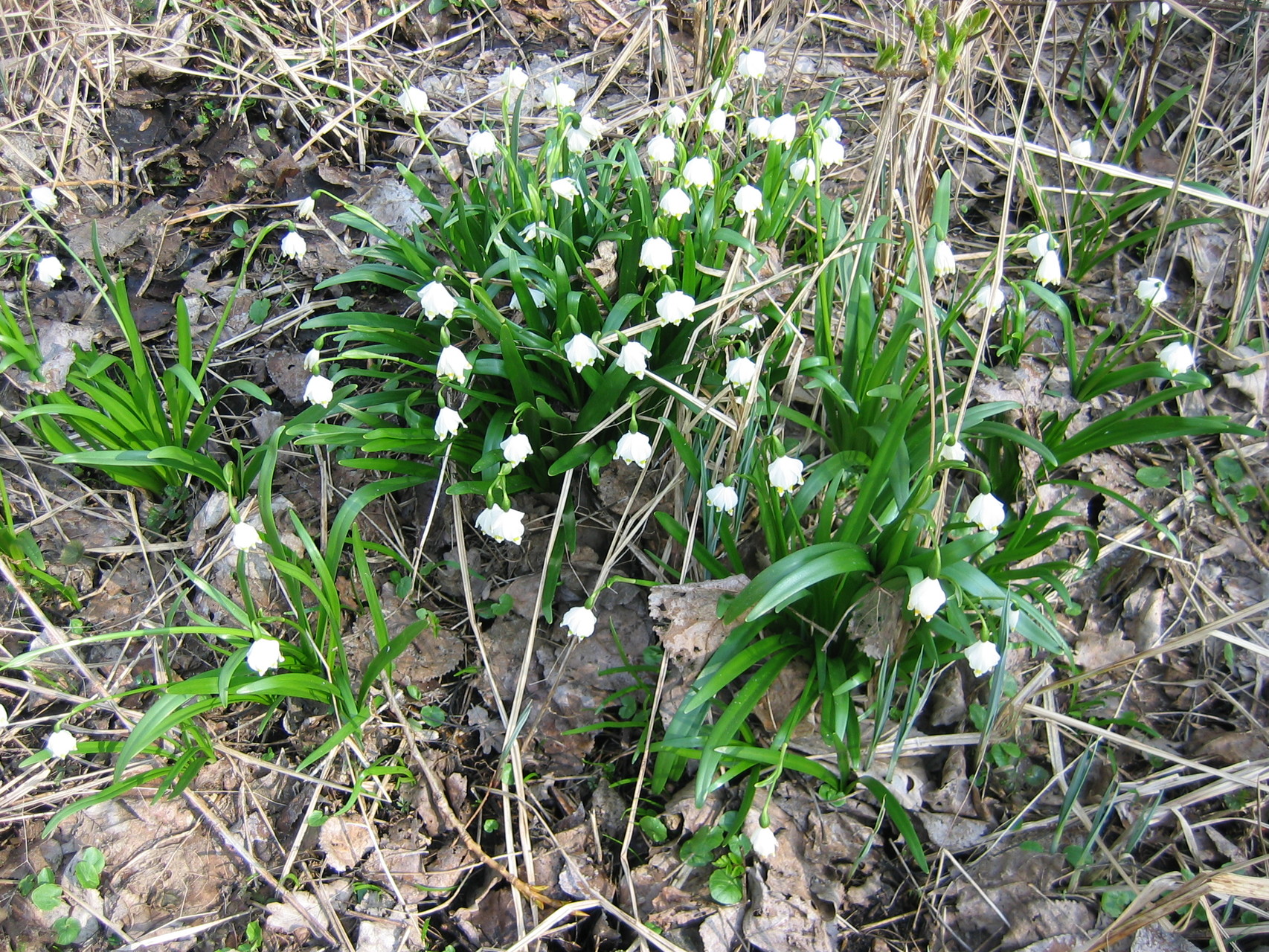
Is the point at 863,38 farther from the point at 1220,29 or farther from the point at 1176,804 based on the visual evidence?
the point at 1176,804

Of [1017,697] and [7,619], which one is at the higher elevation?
[7,619]

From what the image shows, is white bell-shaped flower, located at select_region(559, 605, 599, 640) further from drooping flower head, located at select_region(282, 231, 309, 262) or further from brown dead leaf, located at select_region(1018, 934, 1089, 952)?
drooping flower head, located at select_region(282, 231, 309, 262)

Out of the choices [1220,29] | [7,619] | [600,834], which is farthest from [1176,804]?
[7,619]

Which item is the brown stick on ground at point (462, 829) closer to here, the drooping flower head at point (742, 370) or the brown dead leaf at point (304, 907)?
the brown dead leaf at point (304, 907)

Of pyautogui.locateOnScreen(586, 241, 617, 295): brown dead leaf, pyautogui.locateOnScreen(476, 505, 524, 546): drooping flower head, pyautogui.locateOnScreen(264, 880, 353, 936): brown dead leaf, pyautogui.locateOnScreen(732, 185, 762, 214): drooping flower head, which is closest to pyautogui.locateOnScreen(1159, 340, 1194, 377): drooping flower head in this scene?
pyautogui.locateOnScreen(732, 185, 762, 214): drooping flower head

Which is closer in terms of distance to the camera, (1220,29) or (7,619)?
(7,619)

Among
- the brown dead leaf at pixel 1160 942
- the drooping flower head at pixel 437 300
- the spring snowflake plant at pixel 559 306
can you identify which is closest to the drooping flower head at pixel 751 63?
the spring snowflake plant at pixel 559 306

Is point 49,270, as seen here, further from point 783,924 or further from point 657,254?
point 783,924
